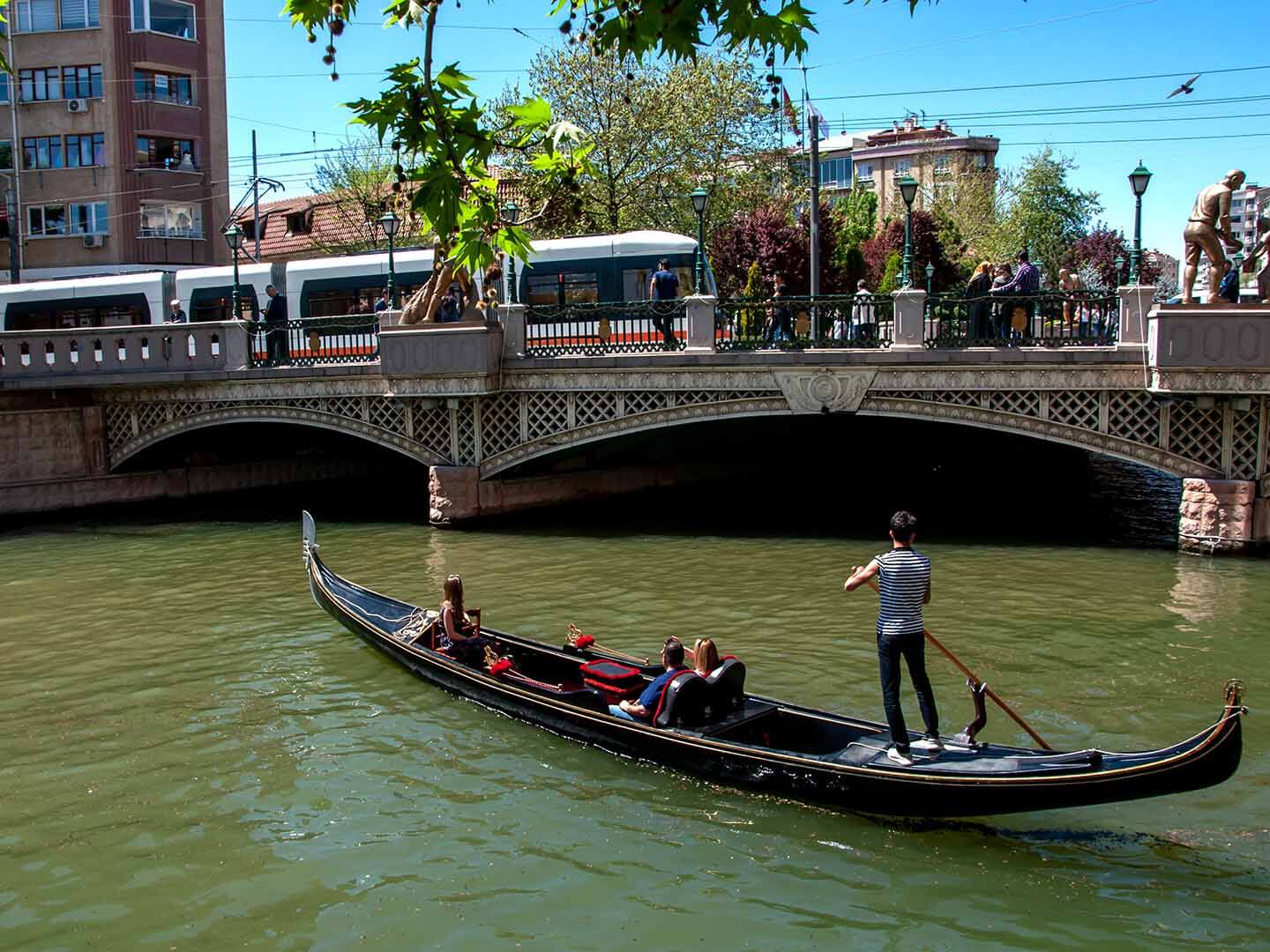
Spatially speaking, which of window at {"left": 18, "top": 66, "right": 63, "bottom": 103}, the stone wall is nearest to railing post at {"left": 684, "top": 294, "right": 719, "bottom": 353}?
the stone wall

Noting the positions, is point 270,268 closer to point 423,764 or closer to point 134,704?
point 134,704

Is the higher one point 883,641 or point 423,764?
point 883,641

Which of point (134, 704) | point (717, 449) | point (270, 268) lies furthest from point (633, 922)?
point (270, 268)

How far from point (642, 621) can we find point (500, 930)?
772 cm

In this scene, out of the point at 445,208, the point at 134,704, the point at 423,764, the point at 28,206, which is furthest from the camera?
the point at 28,206

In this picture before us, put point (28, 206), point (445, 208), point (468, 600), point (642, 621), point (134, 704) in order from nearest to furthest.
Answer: point (445, 208) < point (134, 704) < point (642, 621) < point (468, 600) < point (28, 206)

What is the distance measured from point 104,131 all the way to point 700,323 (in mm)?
28494

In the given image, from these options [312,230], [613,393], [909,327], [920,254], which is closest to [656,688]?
[909,327]

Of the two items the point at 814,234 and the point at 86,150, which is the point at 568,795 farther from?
the point at 86,150

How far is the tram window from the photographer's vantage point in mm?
25052

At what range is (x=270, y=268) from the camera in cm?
2800

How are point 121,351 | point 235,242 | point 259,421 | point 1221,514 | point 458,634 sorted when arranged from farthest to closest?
point 121,351
point 259,421
point 235,242
point 1221,514
point 458,634

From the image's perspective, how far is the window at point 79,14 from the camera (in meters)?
39.3

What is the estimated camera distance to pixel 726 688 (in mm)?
9555
